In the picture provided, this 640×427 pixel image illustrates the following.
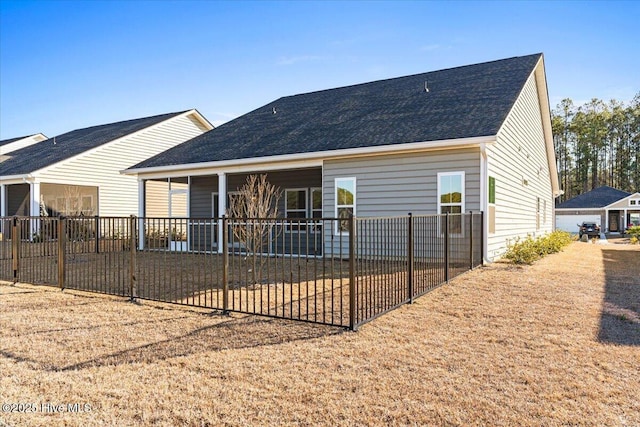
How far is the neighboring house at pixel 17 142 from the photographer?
2691 centimetres

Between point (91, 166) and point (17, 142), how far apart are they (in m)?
14.0

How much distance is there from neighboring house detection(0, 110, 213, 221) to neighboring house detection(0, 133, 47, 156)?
4.51 m

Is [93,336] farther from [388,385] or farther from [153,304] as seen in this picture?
[388,385]

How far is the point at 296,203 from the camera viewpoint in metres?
15.4

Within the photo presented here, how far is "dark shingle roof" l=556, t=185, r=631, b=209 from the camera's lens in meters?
36.0

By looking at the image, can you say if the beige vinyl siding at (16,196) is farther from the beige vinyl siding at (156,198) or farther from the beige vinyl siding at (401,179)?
the beige vinyl siding at (401,179)

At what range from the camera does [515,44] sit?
19266 millimetres

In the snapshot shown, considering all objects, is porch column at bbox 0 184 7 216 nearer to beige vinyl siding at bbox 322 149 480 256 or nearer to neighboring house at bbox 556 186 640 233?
beige vinyl siding at bbox 322 149 480 256

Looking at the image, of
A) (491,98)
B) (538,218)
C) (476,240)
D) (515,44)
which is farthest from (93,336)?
(515,44)

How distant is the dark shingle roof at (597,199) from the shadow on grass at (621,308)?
3092cm

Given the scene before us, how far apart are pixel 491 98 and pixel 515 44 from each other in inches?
414

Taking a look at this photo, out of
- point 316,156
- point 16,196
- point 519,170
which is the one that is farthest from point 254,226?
point 16,196

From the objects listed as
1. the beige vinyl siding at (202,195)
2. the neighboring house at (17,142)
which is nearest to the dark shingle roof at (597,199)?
the beige vinyl siding at (202,195)

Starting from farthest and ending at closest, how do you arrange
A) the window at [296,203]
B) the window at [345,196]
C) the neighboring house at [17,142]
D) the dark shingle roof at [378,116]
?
the neighboring house at [17,142] < the window at [296,203] < the window at [345,196] < the dark shingle roof at [378,116]
